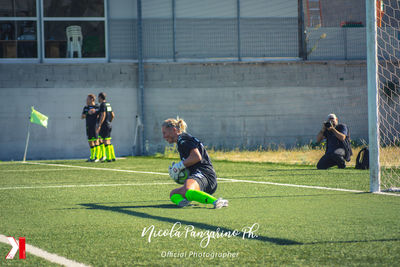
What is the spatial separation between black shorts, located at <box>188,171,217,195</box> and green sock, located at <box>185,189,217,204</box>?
30 cm

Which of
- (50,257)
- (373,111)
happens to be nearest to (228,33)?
(373,111)

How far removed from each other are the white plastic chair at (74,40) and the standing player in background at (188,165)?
17.4 metres

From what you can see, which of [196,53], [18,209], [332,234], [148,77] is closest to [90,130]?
[148,77]

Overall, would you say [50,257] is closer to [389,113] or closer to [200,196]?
[200,196]

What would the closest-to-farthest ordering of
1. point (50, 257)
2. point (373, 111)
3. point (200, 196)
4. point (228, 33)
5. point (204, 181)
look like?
point (50, 257) → point (200, 196) → point (204, 181) → point (373, 111) → point (228, 33)

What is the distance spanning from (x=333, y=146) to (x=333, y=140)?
0.87 feet

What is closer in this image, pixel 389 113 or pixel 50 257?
pixel 50 257

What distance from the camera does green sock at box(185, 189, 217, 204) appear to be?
24.5 ft

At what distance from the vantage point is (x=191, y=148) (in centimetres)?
783

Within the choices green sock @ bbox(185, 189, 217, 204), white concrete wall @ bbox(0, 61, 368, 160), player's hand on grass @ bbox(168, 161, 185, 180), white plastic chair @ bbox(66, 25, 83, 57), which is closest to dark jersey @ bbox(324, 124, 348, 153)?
player's hand on grass @ bbox(168, 161, 185, 180)

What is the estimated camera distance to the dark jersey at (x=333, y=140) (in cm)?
1449

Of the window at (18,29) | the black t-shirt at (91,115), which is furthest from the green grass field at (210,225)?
the window at (18,29)

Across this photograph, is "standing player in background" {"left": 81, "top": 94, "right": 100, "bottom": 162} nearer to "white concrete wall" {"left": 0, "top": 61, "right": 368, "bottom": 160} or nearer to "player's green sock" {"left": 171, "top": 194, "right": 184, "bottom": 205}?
"white concrete wall" {"left": 0, "top": 61, "right": 368, "bottom": 160}

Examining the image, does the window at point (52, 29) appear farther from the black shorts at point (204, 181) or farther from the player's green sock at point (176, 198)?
the player's green sock at point (176, 198)
